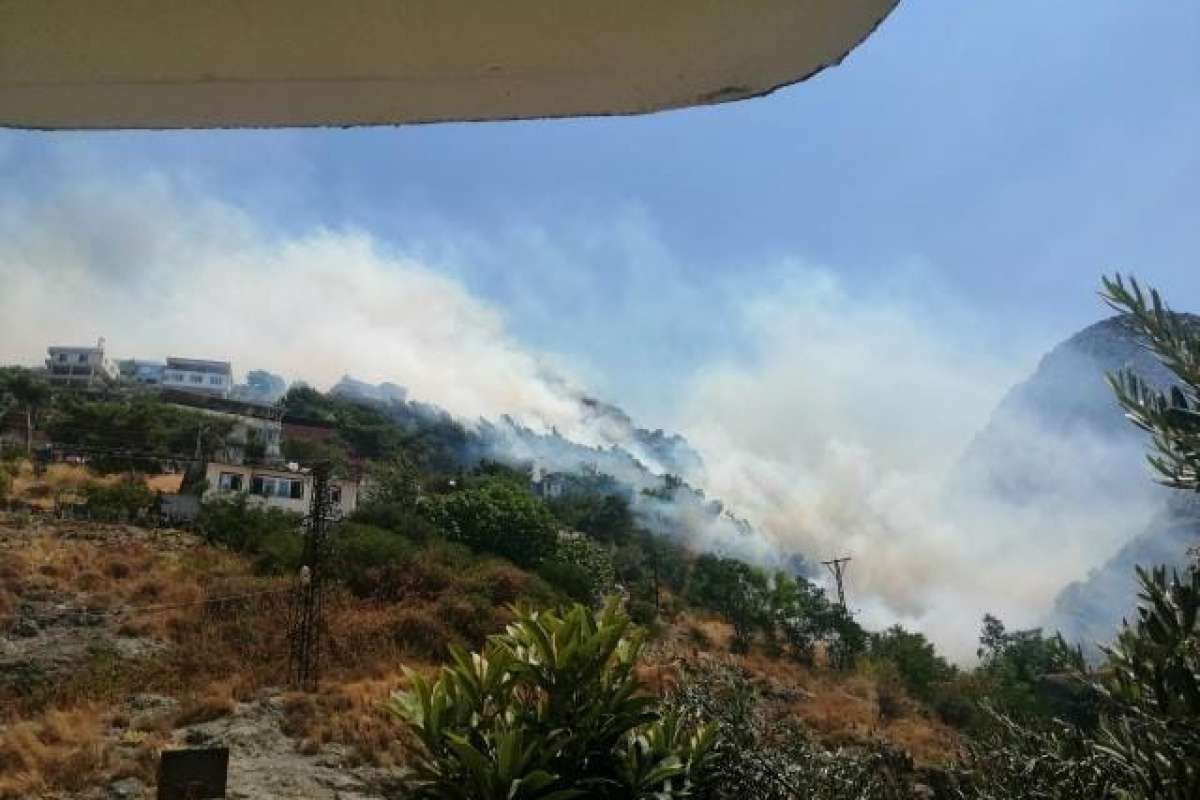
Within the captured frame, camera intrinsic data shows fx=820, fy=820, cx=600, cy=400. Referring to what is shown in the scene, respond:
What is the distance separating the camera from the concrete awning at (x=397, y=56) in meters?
0.71

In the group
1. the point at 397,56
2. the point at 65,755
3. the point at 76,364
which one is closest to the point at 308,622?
the point at 65,755

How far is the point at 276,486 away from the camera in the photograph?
38.9 metres

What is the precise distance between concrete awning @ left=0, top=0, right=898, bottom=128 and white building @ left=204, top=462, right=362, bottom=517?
37.7 m

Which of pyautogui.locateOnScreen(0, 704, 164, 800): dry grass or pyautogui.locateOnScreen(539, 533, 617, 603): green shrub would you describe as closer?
pyautogui.locateOnScreen(0, 704, 164, 800): dry grass

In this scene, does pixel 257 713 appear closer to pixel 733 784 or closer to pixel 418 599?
pixel 418 599

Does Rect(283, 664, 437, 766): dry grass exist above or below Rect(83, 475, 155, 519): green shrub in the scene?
below

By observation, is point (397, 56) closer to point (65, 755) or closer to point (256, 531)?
point (65, 755)

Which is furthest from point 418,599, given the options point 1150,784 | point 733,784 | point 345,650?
point 1150,784

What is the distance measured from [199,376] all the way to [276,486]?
60.3 metres

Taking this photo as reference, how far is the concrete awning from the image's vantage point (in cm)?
71

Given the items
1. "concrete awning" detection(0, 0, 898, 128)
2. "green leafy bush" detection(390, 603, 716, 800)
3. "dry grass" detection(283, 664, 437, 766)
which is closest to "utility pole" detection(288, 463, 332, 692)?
"dry grass" detection(283, 664, 437, 766)

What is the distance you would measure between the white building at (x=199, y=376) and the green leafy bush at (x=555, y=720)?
3647 inches

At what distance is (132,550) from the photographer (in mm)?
27047

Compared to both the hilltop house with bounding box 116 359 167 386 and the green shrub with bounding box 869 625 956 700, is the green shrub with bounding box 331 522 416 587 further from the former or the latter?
the hilltop house with bounding box 116 359 167 386
